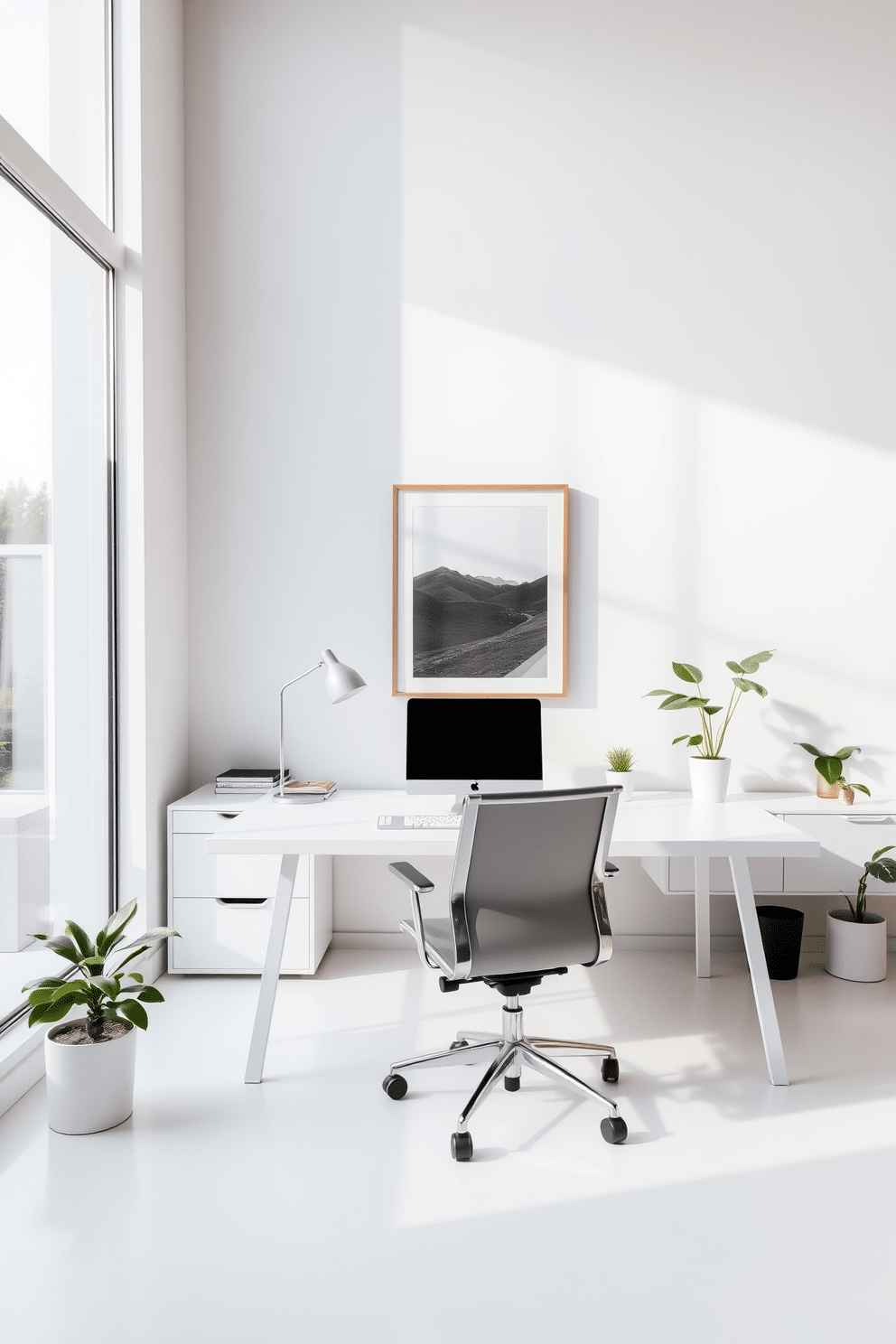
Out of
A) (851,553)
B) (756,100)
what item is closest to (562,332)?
(756,100)

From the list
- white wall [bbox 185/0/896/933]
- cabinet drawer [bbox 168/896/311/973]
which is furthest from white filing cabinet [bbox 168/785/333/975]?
white wall [bbox 185/0/896/933]

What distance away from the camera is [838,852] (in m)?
3.50

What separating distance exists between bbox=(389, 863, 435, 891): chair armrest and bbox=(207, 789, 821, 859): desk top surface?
4 centimetres

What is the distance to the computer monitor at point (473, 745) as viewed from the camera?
3180 mm

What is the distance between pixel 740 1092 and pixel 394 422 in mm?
2774

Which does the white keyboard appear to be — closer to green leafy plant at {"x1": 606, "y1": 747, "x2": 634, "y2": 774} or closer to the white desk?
the white desk

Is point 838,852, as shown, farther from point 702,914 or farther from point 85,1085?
point 85,1085

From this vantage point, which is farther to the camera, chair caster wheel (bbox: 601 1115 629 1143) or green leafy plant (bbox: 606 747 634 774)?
green leafy plant (bbox: 606 747 634 774)

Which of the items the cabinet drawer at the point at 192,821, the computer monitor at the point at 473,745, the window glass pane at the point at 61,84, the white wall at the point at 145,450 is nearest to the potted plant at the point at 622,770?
the computer monitor at the point at 473,745

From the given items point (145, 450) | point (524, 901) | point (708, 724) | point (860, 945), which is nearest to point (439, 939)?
point (524, 901)

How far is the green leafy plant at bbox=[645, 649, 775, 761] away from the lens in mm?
3572

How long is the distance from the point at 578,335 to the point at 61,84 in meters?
2.05

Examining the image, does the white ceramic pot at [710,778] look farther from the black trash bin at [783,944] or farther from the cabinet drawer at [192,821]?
the cabinet drawer at [192,821]

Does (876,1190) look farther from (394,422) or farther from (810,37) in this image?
(810,37)
